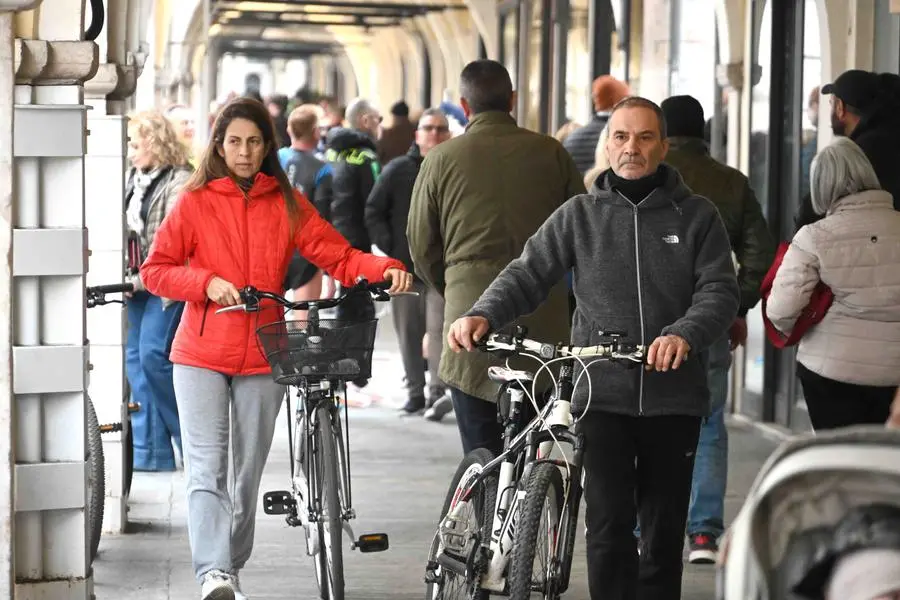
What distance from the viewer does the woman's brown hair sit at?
654 centimetres

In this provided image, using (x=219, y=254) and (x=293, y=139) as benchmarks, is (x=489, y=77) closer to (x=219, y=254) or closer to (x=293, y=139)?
(x=219, y=254)

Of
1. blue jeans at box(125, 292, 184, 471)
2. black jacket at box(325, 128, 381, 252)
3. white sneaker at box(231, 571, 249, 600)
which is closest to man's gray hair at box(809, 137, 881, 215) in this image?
white sneaker at box(231, 571, 249, 600)

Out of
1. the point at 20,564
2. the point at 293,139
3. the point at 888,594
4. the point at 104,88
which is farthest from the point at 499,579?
the point at 293,139

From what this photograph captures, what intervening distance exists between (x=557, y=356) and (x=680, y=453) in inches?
21.0

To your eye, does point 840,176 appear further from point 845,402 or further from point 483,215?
point 483,215

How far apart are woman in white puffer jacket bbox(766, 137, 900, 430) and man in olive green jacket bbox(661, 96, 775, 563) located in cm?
100

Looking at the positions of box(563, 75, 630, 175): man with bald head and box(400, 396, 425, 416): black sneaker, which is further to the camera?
box(400, 396, 425, 416): black sneaker

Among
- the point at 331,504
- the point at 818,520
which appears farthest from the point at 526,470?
the point at 818,520

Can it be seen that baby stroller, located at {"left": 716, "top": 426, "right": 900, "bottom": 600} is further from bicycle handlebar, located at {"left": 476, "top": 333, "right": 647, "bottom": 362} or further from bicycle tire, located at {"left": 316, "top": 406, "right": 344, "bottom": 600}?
bicycle tire, located at {"left": 316, "top": 406, "right": 344, "bottom": 600}

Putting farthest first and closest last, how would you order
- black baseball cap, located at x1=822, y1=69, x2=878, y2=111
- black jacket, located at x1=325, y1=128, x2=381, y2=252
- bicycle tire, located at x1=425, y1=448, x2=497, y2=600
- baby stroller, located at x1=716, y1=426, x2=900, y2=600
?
black jacket, located at x1=325, y1=128, x2=381, y2=252, black baseball cap, located at x1=822, y1=69, x2=878, y2=111, bicycle tire, located at x1=425, y1=448, x2=497, y2=600, baby stroller, located at x1=716, y1=426, x2=900, y2=600

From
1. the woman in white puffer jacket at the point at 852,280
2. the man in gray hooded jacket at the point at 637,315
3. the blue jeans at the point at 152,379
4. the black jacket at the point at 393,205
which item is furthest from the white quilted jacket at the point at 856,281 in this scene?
the black jacket at the point at 393,205

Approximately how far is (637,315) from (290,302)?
1272mm

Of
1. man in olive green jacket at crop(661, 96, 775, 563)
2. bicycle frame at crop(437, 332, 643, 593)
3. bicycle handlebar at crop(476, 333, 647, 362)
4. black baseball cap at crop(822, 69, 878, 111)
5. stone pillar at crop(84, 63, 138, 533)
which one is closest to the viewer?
bicycle handlebar at crop(476, 333, 647, 362)

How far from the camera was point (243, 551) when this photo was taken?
6.76 m
